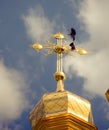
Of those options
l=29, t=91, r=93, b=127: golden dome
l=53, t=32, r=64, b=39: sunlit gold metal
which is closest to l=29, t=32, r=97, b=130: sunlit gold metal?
l=29, t=91, r=93, b=127: golden dome

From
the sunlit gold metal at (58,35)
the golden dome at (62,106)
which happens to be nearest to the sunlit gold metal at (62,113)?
the golden dome at (62,106)

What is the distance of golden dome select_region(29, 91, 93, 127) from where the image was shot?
25938 millimetres

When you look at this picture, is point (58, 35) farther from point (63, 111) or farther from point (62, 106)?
point (63, 111)

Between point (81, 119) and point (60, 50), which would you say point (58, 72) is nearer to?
point (60, 50)

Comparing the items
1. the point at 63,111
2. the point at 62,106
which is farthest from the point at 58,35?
the point at 63,111

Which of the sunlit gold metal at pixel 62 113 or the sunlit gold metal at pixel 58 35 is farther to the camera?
the sunlit gold metal at pixel 58 35

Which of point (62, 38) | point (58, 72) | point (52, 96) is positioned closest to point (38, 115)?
point (52, 96)

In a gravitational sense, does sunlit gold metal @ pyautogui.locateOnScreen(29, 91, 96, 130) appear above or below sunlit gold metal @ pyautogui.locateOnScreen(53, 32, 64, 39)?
below

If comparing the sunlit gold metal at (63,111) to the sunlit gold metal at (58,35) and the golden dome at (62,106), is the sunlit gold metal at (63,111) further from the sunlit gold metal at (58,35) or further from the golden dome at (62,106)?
the sunlit gold metal at (58,35)

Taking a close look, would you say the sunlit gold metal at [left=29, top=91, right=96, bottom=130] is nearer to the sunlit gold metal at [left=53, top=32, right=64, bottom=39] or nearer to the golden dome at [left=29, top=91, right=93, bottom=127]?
the golden dome at [left=29, top=91, right=93, bottom=127]

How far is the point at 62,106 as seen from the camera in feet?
85.3

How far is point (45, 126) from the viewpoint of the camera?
25.5 meters

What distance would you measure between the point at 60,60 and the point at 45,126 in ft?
18.6

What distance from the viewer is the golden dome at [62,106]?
25938mm
